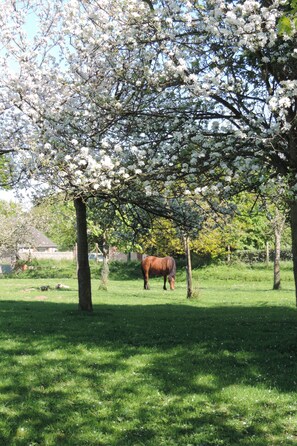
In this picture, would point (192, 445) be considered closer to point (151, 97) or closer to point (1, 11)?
point (151, 97)

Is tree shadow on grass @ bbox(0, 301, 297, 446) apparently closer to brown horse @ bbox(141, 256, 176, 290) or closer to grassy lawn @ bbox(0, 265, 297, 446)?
grassy lawn @ bbox(0, 265, 297, 446)

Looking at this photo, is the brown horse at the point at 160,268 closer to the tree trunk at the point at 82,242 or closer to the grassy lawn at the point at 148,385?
the tree trunk at the point at 82,242

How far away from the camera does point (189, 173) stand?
1261 cm

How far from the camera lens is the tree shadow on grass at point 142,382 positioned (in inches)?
326

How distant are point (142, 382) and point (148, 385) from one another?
242 millimetres

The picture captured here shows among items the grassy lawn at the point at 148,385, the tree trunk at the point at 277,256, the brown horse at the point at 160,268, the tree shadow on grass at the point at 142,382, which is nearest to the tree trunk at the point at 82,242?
the grassy lawn at the point at 148,385

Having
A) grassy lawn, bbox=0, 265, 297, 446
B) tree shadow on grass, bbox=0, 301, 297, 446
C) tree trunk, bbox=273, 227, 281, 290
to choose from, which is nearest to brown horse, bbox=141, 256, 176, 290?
tree trunk, bbox=273, 227, 281, 290

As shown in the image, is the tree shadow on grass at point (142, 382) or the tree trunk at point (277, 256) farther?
the tree trunk at point (277, 256)

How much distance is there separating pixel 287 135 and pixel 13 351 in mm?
8325

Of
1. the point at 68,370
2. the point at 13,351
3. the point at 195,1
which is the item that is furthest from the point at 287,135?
the point at 13,351

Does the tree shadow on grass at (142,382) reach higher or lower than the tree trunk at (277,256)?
lower

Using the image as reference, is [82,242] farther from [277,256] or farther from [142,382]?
[277,256]

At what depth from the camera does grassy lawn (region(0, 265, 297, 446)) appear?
8234 mm

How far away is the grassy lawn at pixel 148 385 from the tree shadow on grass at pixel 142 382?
2 centimetres
